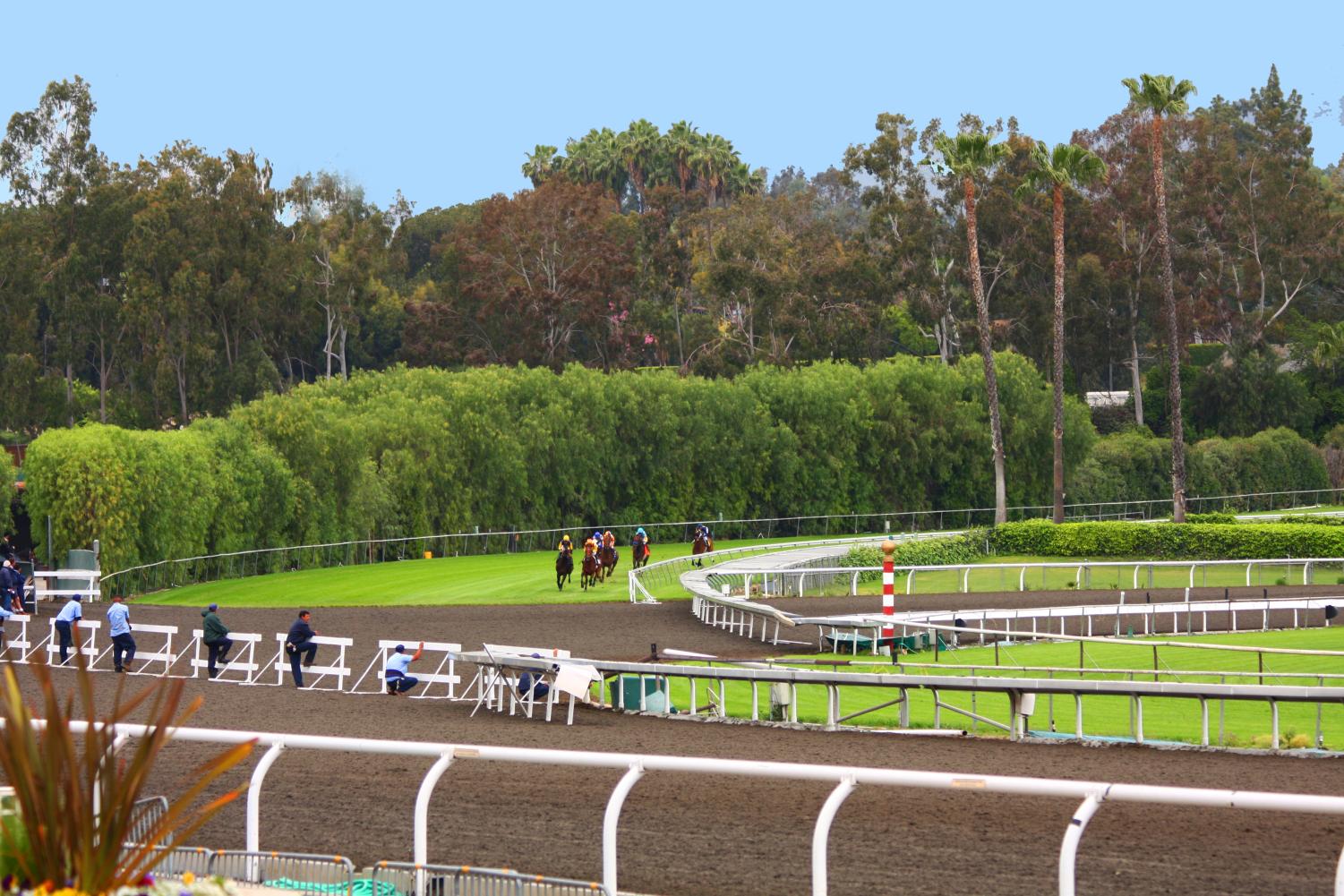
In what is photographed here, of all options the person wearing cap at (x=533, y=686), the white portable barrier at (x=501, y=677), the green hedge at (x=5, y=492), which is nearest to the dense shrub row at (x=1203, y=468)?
the green hedge at (x=5, y=492)

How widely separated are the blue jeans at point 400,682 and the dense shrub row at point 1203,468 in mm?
46004

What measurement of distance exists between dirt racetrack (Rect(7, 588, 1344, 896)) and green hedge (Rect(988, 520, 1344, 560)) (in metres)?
29.4

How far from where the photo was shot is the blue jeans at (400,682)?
62.8 feet

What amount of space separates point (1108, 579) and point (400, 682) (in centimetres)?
2257

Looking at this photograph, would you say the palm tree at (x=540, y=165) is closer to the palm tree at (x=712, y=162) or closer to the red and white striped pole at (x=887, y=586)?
the palm tree at (x=712, y=162)

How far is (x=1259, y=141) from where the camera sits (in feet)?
278

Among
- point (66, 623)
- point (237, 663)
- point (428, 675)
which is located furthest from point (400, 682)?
point (66, 623)

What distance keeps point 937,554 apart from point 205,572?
1895cm

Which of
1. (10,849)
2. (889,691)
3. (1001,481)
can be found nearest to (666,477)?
(1001,481)

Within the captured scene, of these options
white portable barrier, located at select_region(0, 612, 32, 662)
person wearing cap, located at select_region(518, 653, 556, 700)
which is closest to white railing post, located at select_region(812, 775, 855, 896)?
person wearing cap, located at select_region(518, 653, 556, 700)

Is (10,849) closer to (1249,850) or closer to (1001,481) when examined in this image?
(1249,850)

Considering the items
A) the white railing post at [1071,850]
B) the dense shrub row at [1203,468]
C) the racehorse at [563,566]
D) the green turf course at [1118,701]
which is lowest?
the green turf course at [1118,701]

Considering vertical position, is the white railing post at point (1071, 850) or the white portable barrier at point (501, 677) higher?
the white railing post at point (1071, 850)

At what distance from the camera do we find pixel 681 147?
10038 centimetres
